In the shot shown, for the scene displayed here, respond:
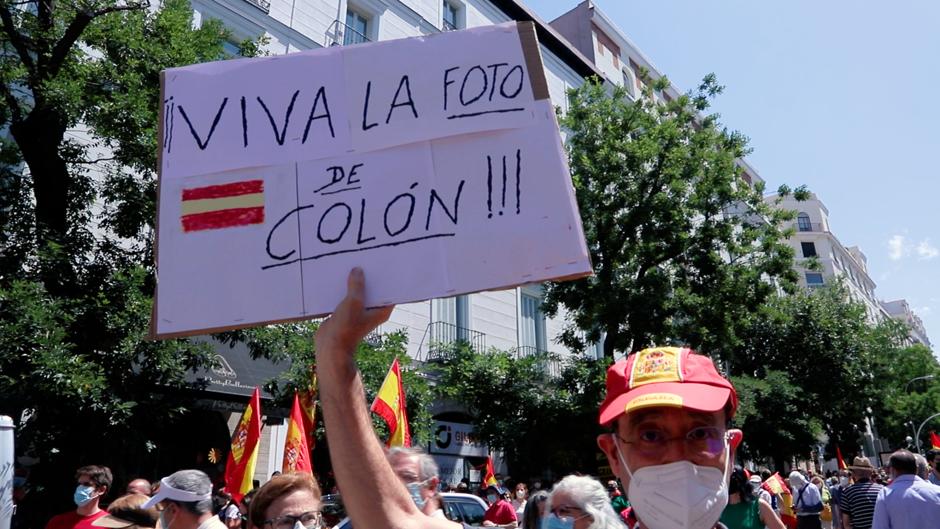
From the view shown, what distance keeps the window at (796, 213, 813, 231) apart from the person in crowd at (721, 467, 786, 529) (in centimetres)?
7169

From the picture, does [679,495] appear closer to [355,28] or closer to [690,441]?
[690,441]

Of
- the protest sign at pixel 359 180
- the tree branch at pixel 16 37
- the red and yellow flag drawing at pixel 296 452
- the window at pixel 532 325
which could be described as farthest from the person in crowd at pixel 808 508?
the tree branch at pixel 16 37

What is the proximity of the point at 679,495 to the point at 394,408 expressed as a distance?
613 cm

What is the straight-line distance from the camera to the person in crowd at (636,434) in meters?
1.53

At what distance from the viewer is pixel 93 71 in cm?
877

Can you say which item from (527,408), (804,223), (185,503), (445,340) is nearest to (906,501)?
(185,503)

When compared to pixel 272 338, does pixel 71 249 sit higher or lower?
higher

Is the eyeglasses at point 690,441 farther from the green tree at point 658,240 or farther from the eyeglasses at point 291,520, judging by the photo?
the green tree at point 658,240

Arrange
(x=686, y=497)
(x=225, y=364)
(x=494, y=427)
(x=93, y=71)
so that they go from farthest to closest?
(x=494, y=427) < (x=225, y=364) < (x=93, y=71) < (x=686, y=497)

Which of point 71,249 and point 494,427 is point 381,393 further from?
point 494,427

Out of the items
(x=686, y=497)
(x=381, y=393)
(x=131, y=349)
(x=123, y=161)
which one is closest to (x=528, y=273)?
(x=686, y=497)

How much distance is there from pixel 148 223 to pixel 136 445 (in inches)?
120

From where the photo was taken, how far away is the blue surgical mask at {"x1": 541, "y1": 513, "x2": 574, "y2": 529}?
400cm

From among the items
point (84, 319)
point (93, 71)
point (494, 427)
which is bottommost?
point (494, 427)
